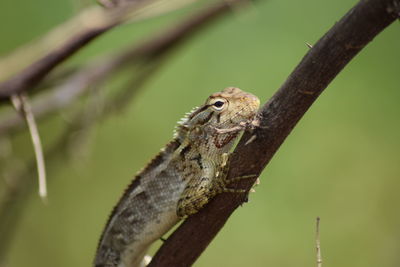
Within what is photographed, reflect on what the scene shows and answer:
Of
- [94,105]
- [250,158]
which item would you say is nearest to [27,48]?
[94,105]

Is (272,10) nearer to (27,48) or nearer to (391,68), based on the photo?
Answer: (391,68)

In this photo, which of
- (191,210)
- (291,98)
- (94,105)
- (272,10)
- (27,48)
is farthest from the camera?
(272,10)

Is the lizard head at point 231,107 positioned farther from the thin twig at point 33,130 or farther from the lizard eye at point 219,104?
the thin twig at point 33,130

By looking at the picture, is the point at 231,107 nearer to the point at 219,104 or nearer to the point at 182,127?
the point at 219,104

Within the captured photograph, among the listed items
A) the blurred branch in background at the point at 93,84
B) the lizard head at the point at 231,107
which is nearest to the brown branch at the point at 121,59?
the blurred branch in background at the point at 93,84

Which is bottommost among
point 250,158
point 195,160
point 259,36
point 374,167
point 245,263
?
point 250,158

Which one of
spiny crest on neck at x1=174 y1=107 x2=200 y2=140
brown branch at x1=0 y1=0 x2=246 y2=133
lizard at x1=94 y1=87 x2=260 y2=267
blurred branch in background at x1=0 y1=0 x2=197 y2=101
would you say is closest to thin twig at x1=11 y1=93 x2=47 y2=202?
blurred branch in background at x1=0 y1=0 x2=197 y2=101
